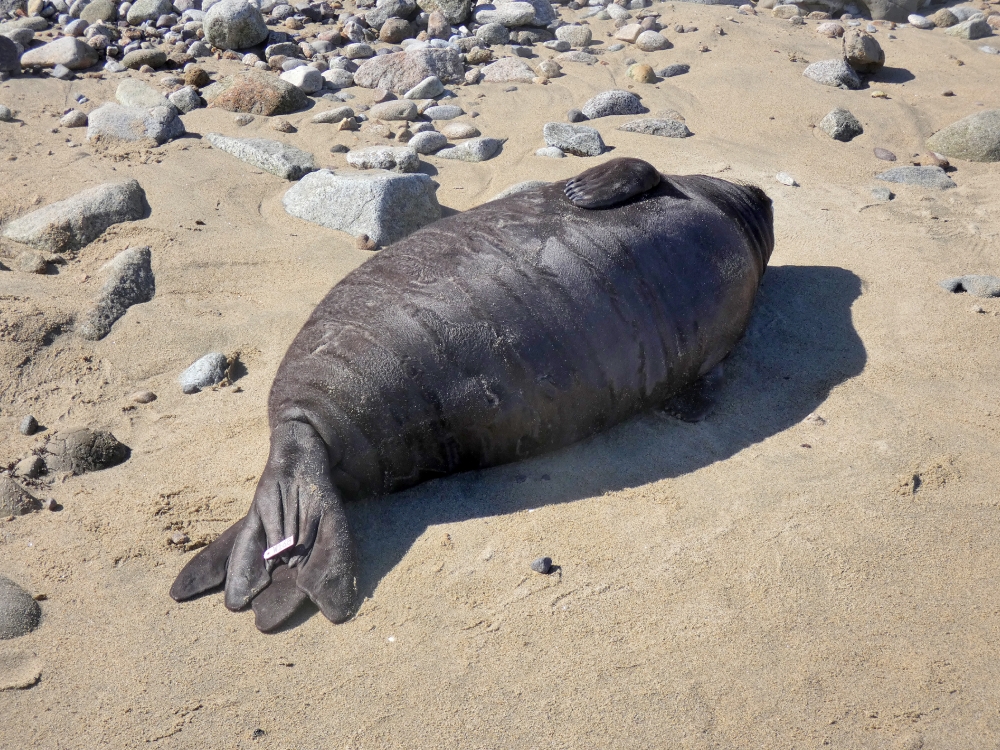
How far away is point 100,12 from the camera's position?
866cm

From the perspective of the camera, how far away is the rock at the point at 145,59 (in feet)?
25.2

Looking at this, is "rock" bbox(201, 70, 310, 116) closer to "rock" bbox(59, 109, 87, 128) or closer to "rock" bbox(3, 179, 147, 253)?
"rock" bbox(59, 109, 87, 128)

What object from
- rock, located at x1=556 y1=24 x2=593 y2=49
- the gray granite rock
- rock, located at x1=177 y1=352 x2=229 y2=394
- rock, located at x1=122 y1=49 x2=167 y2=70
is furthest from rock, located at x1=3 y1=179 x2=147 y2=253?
rock, located at x1=556 y1=24 x2=593 y2=49

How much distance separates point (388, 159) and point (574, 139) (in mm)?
1375

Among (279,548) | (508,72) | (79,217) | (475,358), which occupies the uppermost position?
(475,358)

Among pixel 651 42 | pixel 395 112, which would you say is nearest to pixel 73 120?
pixel 395 112

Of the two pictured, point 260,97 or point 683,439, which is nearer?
point 683,439

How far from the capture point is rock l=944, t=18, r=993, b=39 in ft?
28.2

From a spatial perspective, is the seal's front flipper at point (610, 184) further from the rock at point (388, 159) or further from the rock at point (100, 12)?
the rock at point (100, 12)

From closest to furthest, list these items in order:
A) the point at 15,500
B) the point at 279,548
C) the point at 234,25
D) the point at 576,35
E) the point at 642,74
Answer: the point at 279,548 < the point at 15,500 < the point at 642,74 < the point at 234,25 < the point at 576,35

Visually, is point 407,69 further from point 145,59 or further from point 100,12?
point 100,12

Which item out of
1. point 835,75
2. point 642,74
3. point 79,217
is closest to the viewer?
point 79,217

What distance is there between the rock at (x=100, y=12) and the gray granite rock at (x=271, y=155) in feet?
11.2

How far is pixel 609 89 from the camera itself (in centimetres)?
746
